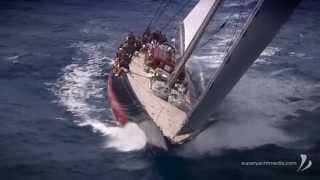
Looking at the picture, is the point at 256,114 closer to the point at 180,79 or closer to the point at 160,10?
the point at 180,79

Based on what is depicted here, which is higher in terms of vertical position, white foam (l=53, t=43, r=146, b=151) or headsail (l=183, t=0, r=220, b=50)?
headsail (l=183, t=0, r=220, b=50)

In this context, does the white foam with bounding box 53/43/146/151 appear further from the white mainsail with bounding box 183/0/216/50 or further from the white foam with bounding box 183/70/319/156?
Answer: the white mainsail with bounding box 183/0/216/50

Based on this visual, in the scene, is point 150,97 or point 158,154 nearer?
point 158,154

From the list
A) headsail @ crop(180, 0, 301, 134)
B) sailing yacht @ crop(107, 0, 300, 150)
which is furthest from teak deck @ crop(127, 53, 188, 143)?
headsail @ crop(180, 0, 301, 134)

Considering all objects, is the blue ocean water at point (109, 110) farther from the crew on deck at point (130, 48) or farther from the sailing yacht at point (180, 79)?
the crew on deck at point (130, 48)

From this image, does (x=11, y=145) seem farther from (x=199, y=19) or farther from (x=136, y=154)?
(x=199, y=19)

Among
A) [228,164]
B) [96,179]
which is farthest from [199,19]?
[96,179]

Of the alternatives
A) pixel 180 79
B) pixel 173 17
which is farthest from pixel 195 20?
pixel 173 17

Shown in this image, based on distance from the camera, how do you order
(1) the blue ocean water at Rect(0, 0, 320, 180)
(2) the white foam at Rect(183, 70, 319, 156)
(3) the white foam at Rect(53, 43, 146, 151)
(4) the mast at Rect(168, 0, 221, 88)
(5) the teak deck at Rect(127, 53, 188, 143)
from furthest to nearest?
(3) the white foam at Rect(53, 43, 146, 151) → (2) the white foam at Rect(183, 70, 319, 156) → (4) the mast at Rect(168, 0, 221, 88) → (1) the blue ocean water at Rect(0, 0, 320, 180) → (5) the teak deck at Rect(127, 53, 188, 143)
